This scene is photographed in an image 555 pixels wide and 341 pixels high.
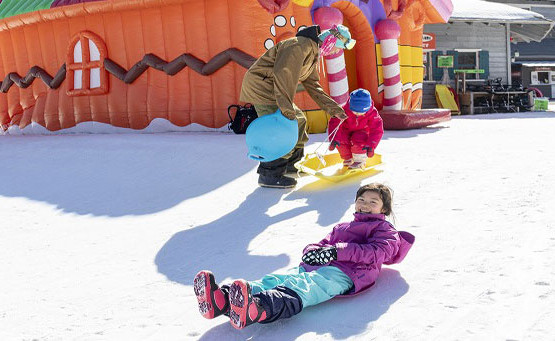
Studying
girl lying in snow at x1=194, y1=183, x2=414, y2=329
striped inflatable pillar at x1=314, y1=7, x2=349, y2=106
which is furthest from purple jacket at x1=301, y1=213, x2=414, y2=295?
striped inflatable pillar at x1=314, y1=7, x2=349, y2=106

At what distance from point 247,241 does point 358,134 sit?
2.06 m

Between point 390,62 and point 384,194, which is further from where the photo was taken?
point 390,62

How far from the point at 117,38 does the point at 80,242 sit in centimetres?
640

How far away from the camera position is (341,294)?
2.52 metres

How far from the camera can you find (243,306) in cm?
211

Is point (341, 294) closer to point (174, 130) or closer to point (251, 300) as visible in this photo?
point (251, 300)

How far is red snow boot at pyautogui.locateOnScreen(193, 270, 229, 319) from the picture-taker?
86.2 inches

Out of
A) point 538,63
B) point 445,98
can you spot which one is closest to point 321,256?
point 445,98

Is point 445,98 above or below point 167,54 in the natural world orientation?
below

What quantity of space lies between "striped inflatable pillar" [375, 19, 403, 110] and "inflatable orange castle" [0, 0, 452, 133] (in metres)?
0.02

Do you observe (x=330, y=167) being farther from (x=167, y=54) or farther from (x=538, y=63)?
(x=538, y=63)

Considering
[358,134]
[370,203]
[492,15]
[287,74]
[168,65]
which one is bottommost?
[370,203]

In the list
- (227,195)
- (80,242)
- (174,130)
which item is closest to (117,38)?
(174,130)

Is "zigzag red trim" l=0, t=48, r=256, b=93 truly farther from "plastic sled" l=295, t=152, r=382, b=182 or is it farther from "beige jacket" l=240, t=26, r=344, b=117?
"beige jacket" l=240, t=26, r=344, b=117
